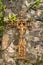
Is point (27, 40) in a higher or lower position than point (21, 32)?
lower

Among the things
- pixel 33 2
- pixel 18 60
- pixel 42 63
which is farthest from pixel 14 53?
pixel 33 2

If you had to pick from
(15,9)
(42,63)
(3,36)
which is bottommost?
(42,63)

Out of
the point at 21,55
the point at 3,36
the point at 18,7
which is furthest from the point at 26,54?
the point at 18,7

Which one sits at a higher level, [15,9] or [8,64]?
[15,9]

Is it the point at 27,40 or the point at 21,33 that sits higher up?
the point at 21,33

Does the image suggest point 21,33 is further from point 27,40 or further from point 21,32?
point 27,40

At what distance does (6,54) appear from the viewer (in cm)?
627

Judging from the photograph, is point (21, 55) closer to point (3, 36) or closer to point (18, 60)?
point (18, 60)

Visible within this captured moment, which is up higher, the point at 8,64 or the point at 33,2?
the point at 33,2

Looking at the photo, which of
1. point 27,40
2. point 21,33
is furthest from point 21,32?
point 27,40

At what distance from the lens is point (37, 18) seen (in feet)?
20.8

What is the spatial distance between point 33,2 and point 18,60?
1.23 meters

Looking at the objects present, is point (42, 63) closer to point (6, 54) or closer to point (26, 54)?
point (26, 54)

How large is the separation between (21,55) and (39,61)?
381 millimetres
